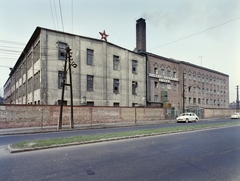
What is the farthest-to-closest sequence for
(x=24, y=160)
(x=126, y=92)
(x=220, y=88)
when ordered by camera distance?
(x=220, y=88)
(x=126, y=92)
(x=24, y=160)

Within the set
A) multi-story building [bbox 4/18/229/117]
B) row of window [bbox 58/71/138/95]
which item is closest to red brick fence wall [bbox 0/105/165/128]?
multi-story building [bbox 4/18/229/117]

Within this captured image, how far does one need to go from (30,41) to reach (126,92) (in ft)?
58.2

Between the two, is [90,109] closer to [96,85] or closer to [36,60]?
[96,85]

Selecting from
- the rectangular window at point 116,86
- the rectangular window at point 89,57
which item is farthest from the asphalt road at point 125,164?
the rectangular window at point 116,86

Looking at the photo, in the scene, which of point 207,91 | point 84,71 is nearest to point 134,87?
point 84,71

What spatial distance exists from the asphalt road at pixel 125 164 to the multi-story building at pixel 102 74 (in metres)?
17.2

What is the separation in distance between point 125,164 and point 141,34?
36918 millimetres

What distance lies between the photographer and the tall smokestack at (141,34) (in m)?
39.5

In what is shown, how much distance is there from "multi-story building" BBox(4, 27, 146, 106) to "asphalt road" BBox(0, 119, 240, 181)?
17.0m

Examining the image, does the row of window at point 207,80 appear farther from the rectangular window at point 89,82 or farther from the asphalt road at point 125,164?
the asphalt road at point 125,164

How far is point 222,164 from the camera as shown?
19.7 ft

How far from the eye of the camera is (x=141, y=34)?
131ft

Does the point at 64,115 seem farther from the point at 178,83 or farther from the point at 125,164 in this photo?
the point at 178,83

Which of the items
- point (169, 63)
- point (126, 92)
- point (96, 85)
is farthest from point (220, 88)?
point (96, 85)
